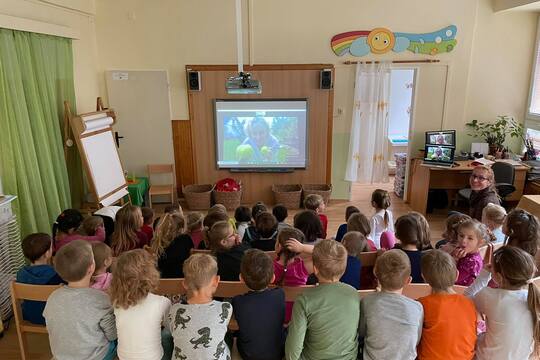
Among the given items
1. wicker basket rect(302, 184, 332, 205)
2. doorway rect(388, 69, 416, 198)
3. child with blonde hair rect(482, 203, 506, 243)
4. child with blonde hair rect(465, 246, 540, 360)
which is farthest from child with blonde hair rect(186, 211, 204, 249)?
doorway rect(388, 69, 416, 198)

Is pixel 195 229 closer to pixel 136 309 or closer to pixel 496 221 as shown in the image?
pixel 136 309

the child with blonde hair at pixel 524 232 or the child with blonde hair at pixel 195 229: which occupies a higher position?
the child with blonde hair at pixel 524 232

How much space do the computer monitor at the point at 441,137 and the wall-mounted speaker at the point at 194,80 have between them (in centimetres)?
327

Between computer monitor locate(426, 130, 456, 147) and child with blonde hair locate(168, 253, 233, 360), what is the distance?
4524mm

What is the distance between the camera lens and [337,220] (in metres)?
5.44

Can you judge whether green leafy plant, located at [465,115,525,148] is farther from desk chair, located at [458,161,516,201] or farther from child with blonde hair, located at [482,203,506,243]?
child with blonde hair, located at [482,203,506,243]

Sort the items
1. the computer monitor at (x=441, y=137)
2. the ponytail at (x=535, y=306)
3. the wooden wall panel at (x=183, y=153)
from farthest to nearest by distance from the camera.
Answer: the wooden wall panel at (x=183, y=153), the computer monitor at (x=441, y=137), the ponytail at (x=535, y=306)

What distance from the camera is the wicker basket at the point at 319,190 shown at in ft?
19.0

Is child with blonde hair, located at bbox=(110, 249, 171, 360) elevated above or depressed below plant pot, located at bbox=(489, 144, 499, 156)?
below

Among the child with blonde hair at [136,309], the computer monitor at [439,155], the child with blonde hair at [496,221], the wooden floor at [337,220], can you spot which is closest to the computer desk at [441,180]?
the computer monitor at [439,155]

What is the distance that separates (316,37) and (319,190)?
214 centimetres

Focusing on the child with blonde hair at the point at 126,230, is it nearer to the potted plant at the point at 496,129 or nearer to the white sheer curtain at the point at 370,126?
the white sheer curtain at the point at 370,126

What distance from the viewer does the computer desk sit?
523 cm

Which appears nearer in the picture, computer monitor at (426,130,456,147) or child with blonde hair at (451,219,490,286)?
child with blonde hair at (451,219,490,286)
